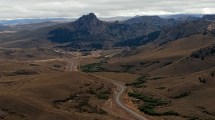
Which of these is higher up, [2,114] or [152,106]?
[2,114]

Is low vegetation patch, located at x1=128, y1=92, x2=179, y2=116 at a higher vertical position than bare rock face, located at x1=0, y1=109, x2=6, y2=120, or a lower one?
lower

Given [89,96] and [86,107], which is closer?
[86,107]

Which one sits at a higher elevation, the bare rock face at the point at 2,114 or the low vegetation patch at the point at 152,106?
the bare rock face at the point at 2,114

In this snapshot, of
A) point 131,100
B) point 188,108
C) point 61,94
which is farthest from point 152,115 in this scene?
point 61,94

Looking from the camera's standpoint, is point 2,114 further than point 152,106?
No

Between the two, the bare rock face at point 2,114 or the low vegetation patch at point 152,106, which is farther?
the low vegetation patch at point 152,106

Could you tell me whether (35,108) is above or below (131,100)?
above

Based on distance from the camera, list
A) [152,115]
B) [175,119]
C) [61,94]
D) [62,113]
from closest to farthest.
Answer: [62,113] < [175,119] < [152,115] < [61,94]

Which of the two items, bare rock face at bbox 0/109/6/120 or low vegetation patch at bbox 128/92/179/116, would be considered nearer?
bare rock face at bbox 0/109/6/120

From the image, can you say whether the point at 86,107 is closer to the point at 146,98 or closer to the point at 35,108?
the point at 35,108

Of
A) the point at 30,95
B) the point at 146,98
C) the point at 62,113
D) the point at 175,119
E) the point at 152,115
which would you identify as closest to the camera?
the point at 62,113
